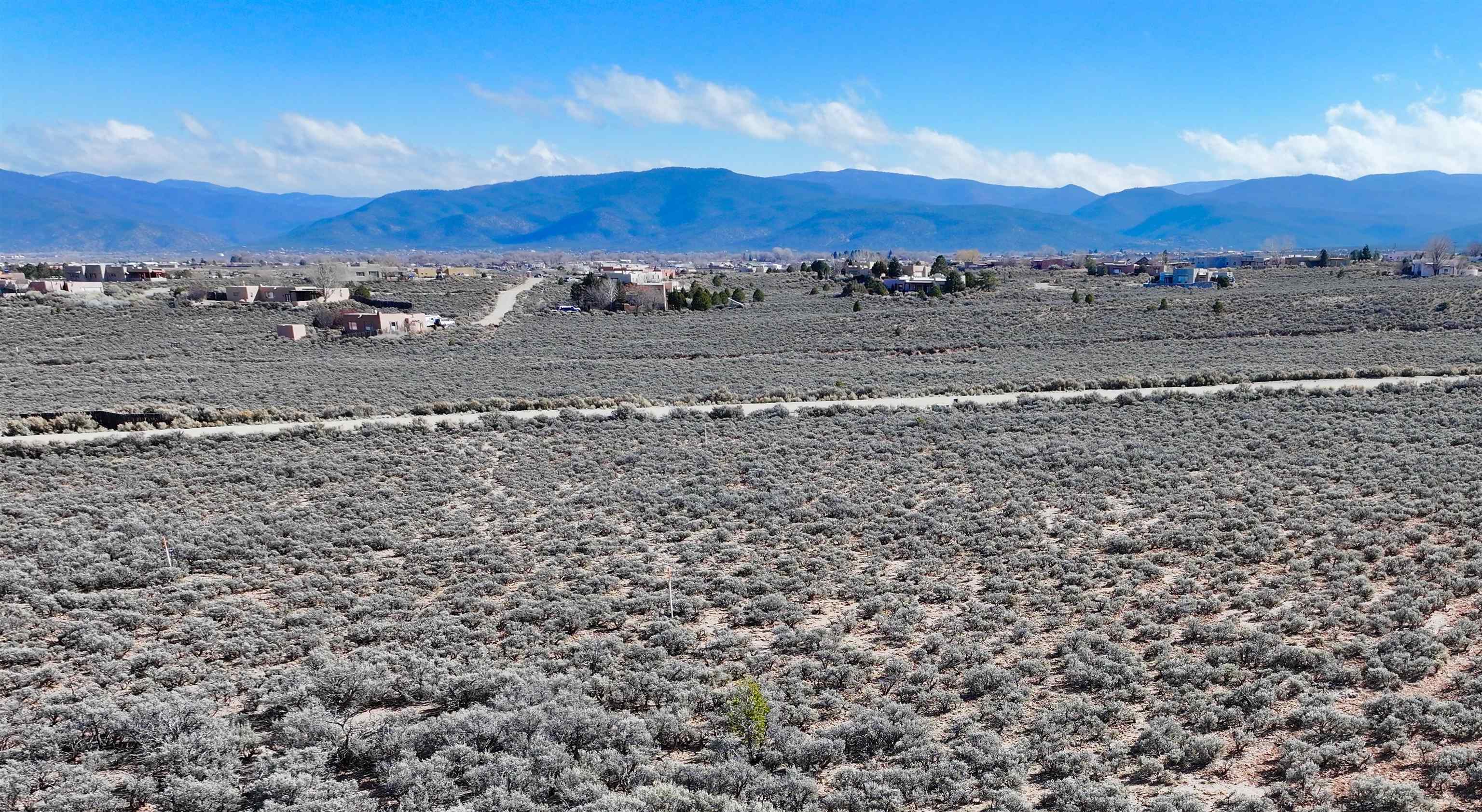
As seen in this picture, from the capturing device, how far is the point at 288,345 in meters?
52.9

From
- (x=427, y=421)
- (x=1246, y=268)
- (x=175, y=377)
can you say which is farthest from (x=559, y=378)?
(x=1246, y=268)

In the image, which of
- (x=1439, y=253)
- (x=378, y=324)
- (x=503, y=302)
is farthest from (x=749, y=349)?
(x=1439, y=253)

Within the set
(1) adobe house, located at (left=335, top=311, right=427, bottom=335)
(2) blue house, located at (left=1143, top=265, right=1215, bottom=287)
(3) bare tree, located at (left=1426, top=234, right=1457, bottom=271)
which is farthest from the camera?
(3) bare tree, located at (left=1426, top=234, right=1457, bottom=271)

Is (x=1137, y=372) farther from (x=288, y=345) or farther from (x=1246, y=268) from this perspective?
(x=1246, y=268)

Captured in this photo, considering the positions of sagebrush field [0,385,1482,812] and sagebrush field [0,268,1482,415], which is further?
sagebrush field [0,268,1482,415]

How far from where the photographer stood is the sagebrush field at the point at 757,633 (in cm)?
716

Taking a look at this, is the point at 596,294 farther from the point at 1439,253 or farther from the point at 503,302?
the point at 1439,253

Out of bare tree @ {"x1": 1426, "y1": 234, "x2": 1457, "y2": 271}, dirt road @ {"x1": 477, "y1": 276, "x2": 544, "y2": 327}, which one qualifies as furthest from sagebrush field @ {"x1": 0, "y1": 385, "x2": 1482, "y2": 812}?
bare tree @ {"x1": 1426, "y1": 234, "x2": 1457, "y2": 271}

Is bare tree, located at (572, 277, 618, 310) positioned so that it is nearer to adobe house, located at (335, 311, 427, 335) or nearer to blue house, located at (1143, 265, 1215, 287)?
adobe house, located at (335, 311, 427, 335)

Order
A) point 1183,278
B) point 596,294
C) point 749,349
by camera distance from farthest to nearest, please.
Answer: point 1183,278
point 596,294
point 749,349

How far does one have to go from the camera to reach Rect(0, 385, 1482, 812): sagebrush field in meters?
7.16

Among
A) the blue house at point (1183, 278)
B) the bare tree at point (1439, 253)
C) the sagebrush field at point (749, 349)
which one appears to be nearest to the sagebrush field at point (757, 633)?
the sagebrush field at point (749, 349)

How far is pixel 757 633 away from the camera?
10430 millimetres

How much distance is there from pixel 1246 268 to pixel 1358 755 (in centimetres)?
12189
